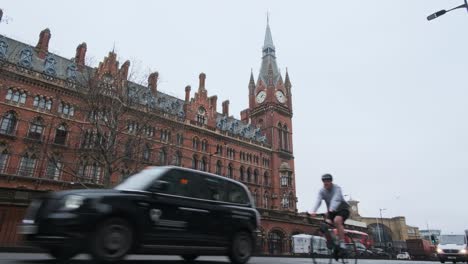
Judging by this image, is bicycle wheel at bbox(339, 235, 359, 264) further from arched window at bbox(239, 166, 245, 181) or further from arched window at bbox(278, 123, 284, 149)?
arched window at bbox(278, 123, 284, 149)

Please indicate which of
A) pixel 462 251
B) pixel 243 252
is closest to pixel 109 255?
pixel 243 252

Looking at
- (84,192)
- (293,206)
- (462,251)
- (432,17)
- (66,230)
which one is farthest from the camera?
(293,206)

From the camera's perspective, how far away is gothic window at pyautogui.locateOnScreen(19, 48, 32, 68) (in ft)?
115

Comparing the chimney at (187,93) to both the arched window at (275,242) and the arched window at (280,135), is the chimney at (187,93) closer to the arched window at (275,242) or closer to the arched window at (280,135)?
the arched window at (280,135)

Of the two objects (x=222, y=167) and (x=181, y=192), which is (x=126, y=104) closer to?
(x=181, y=192)

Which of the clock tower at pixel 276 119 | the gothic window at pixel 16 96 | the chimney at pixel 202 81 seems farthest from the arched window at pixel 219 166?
the gothic window at pixel 16 96

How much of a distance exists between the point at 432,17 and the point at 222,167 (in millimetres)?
38834

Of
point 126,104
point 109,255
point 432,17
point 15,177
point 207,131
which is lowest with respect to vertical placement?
point 109,255

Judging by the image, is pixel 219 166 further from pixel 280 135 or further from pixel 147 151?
pixel 280 135

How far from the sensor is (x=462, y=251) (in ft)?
65.5

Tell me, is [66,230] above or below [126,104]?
below

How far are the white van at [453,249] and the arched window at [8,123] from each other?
122 ft

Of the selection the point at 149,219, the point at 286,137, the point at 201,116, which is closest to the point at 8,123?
the point at 201,116

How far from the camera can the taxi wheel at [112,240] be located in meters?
5.11
